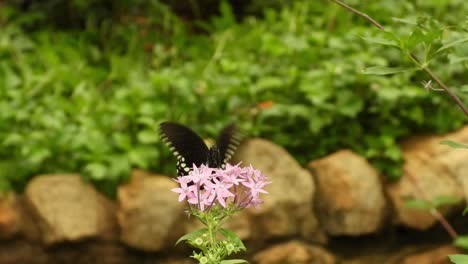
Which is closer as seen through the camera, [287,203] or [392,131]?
[287,203]

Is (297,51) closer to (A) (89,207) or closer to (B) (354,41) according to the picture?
(B) (354,41)

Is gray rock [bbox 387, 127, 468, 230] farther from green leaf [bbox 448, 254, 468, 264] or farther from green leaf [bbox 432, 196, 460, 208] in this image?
green leaf [bbox 448, 254, 468, 264]

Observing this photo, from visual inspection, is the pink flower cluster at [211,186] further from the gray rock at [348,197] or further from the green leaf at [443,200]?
the gray rock at [348,197]

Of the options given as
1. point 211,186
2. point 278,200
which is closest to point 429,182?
point 278,200

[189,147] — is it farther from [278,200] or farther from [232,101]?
[232,101]

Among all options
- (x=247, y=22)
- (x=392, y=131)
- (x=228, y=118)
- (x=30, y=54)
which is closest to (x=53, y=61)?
(x=30, y=54)

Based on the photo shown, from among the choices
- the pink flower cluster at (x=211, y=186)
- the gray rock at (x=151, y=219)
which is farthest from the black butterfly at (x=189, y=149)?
the gray rock at (x=151, y=219)
